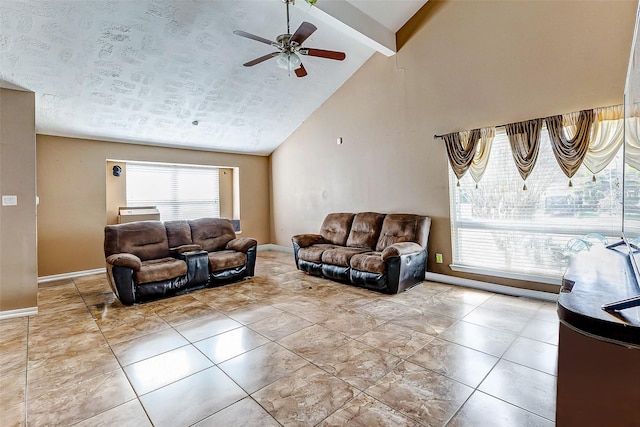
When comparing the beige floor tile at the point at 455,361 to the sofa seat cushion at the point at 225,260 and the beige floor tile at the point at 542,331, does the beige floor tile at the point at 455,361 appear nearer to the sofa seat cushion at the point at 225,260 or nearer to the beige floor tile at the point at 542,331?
the beige floor tile at the point at 542,331

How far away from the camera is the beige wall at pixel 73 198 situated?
5.05 metres

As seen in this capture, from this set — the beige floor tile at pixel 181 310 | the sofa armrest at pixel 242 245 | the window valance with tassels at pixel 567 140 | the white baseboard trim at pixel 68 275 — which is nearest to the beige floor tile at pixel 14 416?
the beige floor tile at pixel 181 310

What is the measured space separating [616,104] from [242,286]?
496 centimetres

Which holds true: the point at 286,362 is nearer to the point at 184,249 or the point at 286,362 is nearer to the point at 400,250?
the point at 400,250

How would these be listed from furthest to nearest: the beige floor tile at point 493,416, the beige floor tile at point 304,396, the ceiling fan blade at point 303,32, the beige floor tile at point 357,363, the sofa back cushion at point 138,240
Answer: the sofa back cushion at point 138,240, the ceiling fan blade at point 303,32, the beige floor tile at point 357,363, the beige floor tile at point 304,396, the beige floor tile at point 493,416

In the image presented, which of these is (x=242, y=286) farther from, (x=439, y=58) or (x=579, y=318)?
(x=439, y=58)

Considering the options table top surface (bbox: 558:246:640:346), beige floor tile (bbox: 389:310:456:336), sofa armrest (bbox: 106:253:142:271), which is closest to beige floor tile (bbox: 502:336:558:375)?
beige floor tile (bbox: 389:310:456:336)

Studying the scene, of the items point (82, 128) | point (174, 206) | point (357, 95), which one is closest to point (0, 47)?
point (82, 128)

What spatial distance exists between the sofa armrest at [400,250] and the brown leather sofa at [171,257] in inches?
87.6

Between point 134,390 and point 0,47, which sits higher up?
point 0,47

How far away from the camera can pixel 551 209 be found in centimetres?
346

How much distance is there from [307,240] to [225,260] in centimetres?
144

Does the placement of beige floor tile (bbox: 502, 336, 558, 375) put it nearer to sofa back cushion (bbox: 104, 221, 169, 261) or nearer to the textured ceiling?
the textured ceiling

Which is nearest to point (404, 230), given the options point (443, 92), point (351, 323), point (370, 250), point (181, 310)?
point (370, 250)
